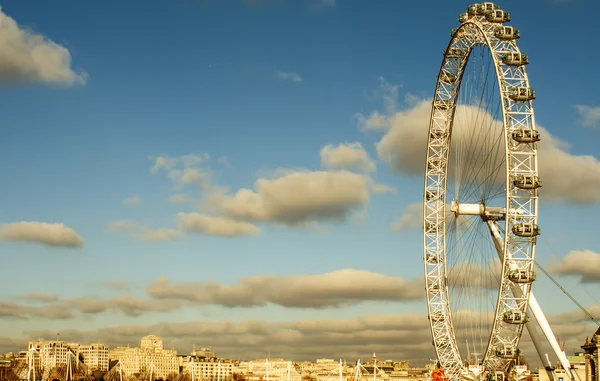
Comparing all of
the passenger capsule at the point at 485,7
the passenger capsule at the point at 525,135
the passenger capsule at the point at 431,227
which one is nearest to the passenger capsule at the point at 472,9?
the passenger capsule at the point at 485,7

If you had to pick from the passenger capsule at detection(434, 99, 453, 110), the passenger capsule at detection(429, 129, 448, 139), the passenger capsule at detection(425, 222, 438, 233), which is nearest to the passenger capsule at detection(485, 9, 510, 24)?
the passenger capsule at detection(434, 99, 453, 110)

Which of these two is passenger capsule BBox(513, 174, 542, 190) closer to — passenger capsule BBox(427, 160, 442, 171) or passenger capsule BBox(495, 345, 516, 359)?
passenger capsule BBox(495, 345, 516, 359)

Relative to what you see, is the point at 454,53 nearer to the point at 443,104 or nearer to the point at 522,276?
the point at 443,104

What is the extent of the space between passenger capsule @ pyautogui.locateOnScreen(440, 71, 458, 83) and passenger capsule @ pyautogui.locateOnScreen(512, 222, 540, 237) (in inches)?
867

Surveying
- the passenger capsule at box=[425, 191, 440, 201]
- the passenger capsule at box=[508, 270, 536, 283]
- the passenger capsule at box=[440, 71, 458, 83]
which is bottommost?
the passenger capsule at box=[508, 270, 536, 283]

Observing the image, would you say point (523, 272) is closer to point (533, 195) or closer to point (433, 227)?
point (533, 195)

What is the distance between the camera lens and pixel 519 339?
64.2 metres

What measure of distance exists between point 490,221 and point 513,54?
14192 mm

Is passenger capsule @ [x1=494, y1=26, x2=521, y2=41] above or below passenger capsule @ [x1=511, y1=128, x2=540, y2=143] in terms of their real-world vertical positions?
above

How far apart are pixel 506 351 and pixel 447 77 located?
95.1 feet

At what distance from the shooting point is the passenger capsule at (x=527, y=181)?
6309 centimetres

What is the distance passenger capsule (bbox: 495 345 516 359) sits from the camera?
63.9 m

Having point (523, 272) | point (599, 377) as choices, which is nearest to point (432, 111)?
point (523, 272)

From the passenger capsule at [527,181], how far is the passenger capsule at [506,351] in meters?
12.3
